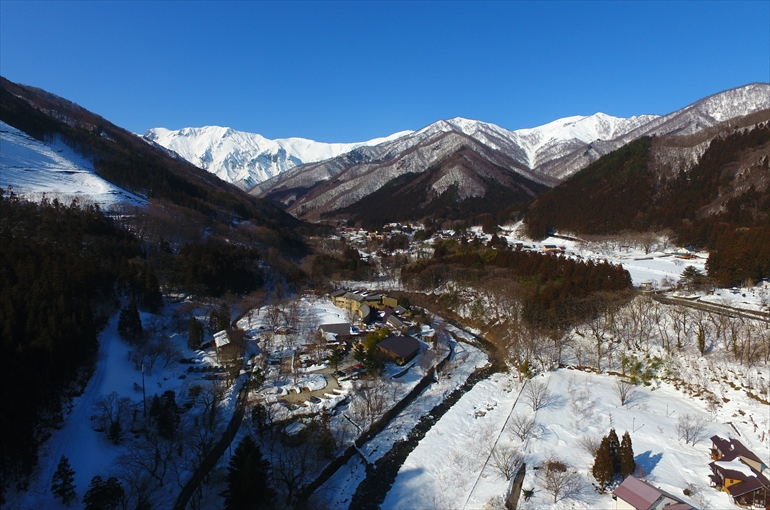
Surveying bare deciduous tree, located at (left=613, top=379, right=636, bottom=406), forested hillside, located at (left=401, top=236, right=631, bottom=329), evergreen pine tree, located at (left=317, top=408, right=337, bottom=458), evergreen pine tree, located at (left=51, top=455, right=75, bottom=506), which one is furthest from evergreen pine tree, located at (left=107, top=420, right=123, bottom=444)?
forested hillside, located at (left=401, top=236, right=631, bottom=329)

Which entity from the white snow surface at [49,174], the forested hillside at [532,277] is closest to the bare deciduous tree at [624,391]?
the forested hillside at [532,277]

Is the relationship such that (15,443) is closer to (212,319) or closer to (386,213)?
(212,319)

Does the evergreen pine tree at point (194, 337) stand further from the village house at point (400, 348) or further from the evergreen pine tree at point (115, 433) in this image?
the village house at point (400, 348)

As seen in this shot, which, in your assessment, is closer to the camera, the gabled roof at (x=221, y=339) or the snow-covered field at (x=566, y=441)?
the snow-covered field at (x=566, y=441)

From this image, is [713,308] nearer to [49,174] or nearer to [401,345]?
[401,345]

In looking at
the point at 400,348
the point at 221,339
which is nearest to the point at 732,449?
the point at 400,348

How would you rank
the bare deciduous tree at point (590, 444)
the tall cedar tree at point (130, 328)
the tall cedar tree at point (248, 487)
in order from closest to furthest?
the tall cedar tree at point (248, 487), the bare deciduous tree at point (590, 444), the tall cedar tree at point (130, 328)

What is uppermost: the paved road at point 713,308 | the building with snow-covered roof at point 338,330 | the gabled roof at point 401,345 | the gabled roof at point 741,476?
the paved road at point 713,308
